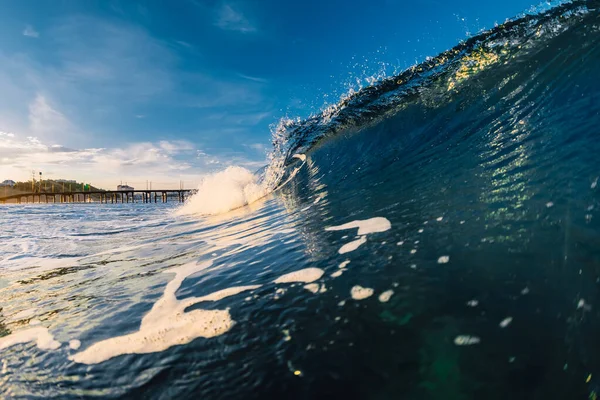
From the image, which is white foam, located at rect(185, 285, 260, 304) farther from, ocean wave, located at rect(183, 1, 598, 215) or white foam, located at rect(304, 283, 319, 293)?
ocean wave, located at rect(183, 1, 598, 215)

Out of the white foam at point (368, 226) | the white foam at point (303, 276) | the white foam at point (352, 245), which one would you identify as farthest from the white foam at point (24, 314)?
the white foam at point (368, 226)

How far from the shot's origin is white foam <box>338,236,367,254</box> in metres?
2.52

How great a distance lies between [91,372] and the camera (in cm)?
157

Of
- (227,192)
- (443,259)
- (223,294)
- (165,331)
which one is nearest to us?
(165,331)

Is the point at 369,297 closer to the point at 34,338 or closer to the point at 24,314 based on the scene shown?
the point at 34,338

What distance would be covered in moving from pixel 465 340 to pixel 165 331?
1.57 metres

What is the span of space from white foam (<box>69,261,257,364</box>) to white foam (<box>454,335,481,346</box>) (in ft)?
3.67

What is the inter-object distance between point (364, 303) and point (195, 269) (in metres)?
1.97

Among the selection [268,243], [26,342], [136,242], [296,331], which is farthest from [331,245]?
[136,242]

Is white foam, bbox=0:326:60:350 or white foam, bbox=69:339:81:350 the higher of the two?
white foam, bbox=0:326:60:350

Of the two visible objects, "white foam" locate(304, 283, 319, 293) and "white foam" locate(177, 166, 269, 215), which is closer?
"white foam" locate(304, 283, 319, 293)

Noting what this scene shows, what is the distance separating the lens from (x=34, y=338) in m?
2.04

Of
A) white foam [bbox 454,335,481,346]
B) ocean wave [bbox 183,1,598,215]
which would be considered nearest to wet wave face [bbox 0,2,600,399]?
white foam [bbox 454,335,481,346]

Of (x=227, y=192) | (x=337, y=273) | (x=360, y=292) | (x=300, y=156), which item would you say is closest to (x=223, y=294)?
(x=337, y=273)
